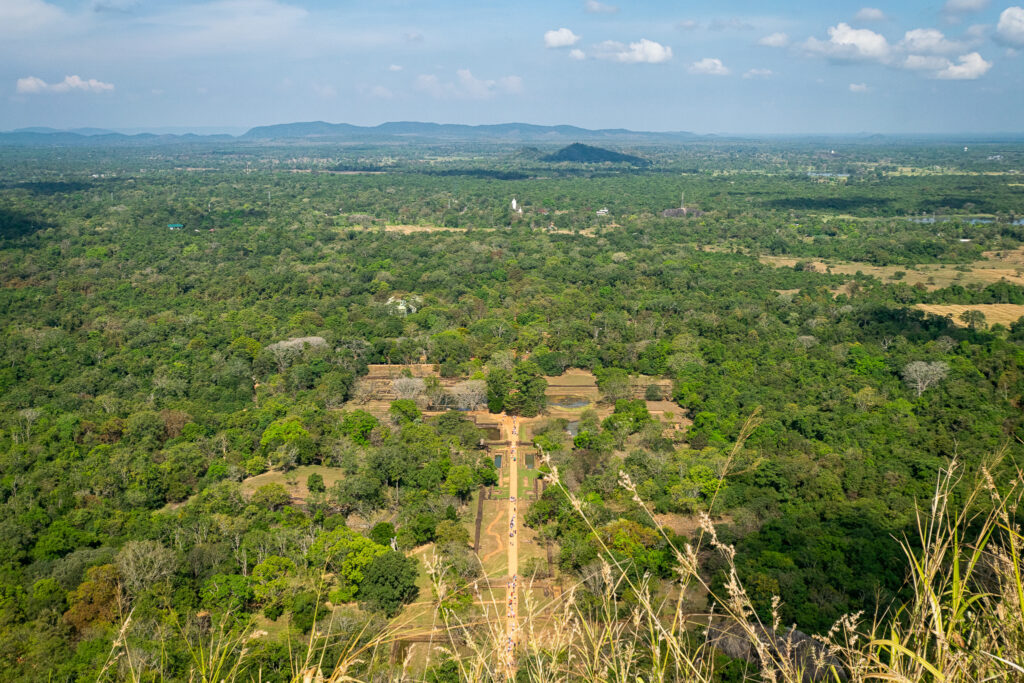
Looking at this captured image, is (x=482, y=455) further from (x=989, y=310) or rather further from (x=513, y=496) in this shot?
(x=989, y=310)

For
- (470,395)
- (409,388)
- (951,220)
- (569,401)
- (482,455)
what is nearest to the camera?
(482,455)

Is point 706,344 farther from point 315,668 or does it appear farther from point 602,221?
point 602,221

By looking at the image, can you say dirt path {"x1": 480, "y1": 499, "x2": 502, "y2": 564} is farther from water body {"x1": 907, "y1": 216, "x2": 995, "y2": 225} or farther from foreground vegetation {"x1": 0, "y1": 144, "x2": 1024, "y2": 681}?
water body {"x1": 907, "y1": 216, "x2": 995, "y2": 225}

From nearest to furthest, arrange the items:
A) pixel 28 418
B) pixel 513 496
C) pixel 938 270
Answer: pixel 513 496
pixel 28 418
pixel 938 270

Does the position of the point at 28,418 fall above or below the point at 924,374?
below

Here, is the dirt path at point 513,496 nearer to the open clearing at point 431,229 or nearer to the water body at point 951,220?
the open clearing at point 431,229

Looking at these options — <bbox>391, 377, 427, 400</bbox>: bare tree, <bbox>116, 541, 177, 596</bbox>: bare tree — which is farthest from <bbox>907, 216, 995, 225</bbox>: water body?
<bbox>116, 541, 177, 596</bbox>: bare tree

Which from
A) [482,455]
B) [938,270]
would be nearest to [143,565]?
[482,455]

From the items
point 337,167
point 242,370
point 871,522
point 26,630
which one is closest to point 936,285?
point 871,522

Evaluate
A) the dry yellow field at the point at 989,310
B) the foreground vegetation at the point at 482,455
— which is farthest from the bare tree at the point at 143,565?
the dry yellow field at the point at 989,310
